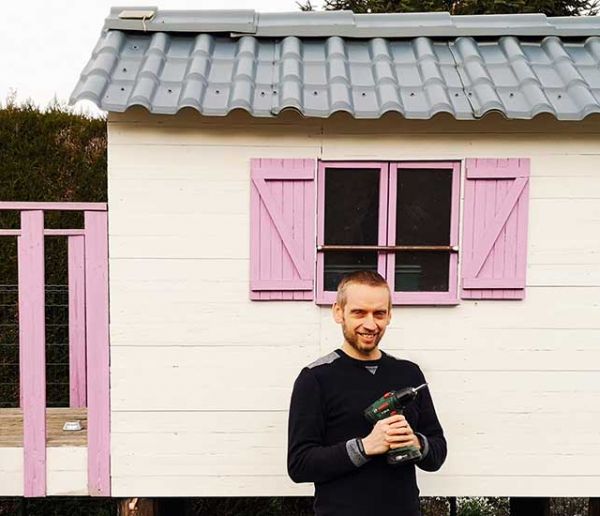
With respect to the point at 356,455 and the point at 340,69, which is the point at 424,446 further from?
the point at 340,69

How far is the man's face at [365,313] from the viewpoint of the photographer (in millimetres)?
2012

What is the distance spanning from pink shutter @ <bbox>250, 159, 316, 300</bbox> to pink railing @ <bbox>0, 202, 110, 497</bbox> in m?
0.77

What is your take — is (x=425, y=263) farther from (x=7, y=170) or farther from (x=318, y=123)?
(x=7, y=170)

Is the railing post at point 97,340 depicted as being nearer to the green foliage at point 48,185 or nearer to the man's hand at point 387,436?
the man's hand at point 387,436

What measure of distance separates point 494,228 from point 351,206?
0.72 metres

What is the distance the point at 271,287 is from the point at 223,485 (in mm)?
1068

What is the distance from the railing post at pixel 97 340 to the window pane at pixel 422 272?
1.49 meters

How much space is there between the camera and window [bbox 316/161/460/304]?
9.46 ft

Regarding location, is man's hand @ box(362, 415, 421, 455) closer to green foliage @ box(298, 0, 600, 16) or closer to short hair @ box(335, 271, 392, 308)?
short hair @ box(335, 271, 392, 308)

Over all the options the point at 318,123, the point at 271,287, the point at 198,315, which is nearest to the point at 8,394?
the point at 198,315

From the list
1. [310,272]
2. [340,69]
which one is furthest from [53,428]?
[340,69]

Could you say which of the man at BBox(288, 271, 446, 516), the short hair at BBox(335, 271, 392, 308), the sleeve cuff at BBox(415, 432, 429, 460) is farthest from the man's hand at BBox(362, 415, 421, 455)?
the short hair at BBox(335, 271, 392, 308)

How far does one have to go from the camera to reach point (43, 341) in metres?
2.89

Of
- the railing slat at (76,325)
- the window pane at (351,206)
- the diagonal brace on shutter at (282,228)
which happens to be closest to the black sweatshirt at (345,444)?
the diagonal brace on shutter at (282,228)
